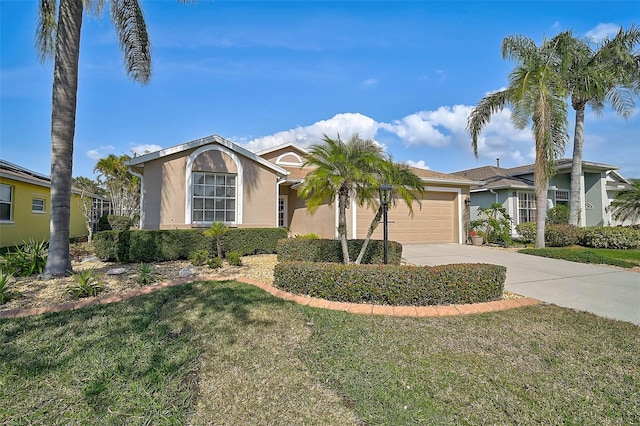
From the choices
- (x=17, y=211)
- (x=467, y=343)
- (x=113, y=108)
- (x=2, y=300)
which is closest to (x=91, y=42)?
(x=113, y=108)

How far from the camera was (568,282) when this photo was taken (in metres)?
6.73

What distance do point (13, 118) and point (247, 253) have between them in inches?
Result: 456

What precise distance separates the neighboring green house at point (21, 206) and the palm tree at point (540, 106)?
67.3ft

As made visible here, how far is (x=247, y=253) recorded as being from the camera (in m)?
9.81

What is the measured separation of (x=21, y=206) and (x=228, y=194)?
9777 mm

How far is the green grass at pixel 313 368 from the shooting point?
2348mm

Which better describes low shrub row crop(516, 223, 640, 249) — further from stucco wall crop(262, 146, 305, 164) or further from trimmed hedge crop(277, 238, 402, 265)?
stucco wall crop(262, 146, 305, 164)

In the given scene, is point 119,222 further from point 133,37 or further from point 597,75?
point 597,75

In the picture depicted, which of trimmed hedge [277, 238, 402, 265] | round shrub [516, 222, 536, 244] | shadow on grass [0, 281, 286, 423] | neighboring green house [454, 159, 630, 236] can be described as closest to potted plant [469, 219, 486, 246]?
round shrub [516, 222, 536, 244]

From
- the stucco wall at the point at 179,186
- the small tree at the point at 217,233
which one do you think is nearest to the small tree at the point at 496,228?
the stucco wall at the point at 179,186

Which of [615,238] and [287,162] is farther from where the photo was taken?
[287,162]

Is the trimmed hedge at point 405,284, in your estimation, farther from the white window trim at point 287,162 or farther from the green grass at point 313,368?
the white window trim at point 287,162

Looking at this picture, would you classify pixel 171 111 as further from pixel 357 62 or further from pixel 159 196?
pixel 357 62

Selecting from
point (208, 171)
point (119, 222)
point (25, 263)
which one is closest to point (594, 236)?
point (208, 171)
